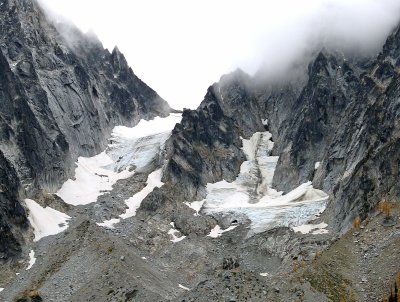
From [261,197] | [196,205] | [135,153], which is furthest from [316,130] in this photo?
[135,153]

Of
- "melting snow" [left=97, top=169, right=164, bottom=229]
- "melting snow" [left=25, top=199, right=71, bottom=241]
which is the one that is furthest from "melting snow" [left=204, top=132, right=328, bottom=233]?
"melting snow" [left=25, top=199, right=71, bottom=241]

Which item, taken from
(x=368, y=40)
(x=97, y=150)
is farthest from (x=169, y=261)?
(x=368, y=40)

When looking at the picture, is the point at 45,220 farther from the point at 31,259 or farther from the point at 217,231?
the point at 217,231

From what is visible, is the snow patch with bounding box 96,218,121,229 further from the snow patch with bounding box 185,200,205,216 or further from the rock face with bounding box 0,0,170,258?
the snow patch with bounding box 185,200,205,216

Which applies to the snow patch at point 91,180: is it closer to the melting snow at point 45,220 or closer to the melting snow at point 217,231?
the melting snow at point 45,220

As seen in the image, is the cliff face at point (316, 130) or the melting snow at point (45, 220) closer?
the cliff face at point (316, 130)

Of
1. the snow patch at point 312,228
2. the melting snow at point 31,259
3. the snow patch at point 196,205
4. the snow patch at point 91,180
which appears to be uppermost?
the snow patch at point 91,180

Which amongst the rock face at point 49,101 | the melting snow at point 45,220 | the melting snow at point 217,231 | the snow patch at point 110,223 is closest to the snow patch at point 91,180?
the rock face at point 49,101
